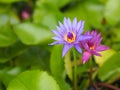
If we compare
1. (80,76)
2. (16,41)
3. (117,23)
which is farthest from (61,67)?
(117,23)

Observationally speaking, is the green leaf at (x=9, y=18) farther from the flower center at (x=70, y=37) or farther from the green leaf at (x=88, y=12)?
the flower center at (x=70, y=37)

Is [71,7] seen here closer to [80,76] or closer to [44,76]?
[80,76]

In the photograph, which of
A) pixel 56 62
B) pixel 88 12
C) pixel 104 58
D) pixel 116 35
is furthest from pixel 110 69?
pixel 88 12

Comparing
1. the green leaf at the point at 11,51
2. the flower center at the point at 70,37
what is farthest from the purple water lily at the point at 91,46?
the green leaf at the point at 11,51

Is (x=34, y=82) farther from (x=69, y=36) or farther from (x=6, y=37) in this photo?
(x=6, y=37)

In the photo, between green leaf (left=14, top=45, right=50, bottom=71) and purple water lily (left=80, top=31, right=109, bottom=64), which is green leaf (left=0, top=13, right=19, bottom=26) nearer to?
green leaf (left=14, top=45, right=50, bottom=71)
